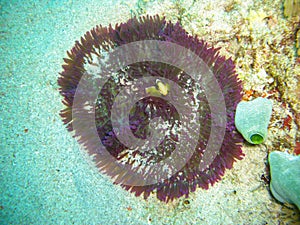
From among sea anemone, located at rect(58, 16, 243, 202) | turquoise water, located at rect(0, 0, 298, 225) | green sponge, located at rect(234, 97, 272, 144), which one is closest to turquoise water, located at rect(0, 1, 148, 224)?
turquoise water, located at rect(0, 0, 298, 225)

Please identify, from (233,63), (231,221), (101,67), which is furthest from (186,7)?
(231,221)

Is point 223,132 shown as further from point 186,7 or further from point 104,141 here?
point 186,7

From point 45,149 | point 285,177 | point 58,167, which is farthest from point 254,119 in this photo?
point 45,149

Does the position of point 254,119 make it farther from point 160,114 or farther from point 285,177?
point 160,114

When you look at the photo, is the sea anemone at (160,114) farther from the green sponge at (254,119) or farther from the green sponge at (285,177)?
the green sponge at (285,177)

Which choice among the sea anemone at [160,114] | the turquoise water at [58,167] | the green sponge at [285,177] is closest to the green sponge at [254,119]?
the sea anemone at [160,114]

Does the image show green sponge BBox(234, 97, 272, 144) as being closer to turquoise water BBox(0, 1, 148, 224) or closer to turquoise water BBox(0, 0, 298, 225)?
turquoise water BBox(0, 0, 298, 225)
